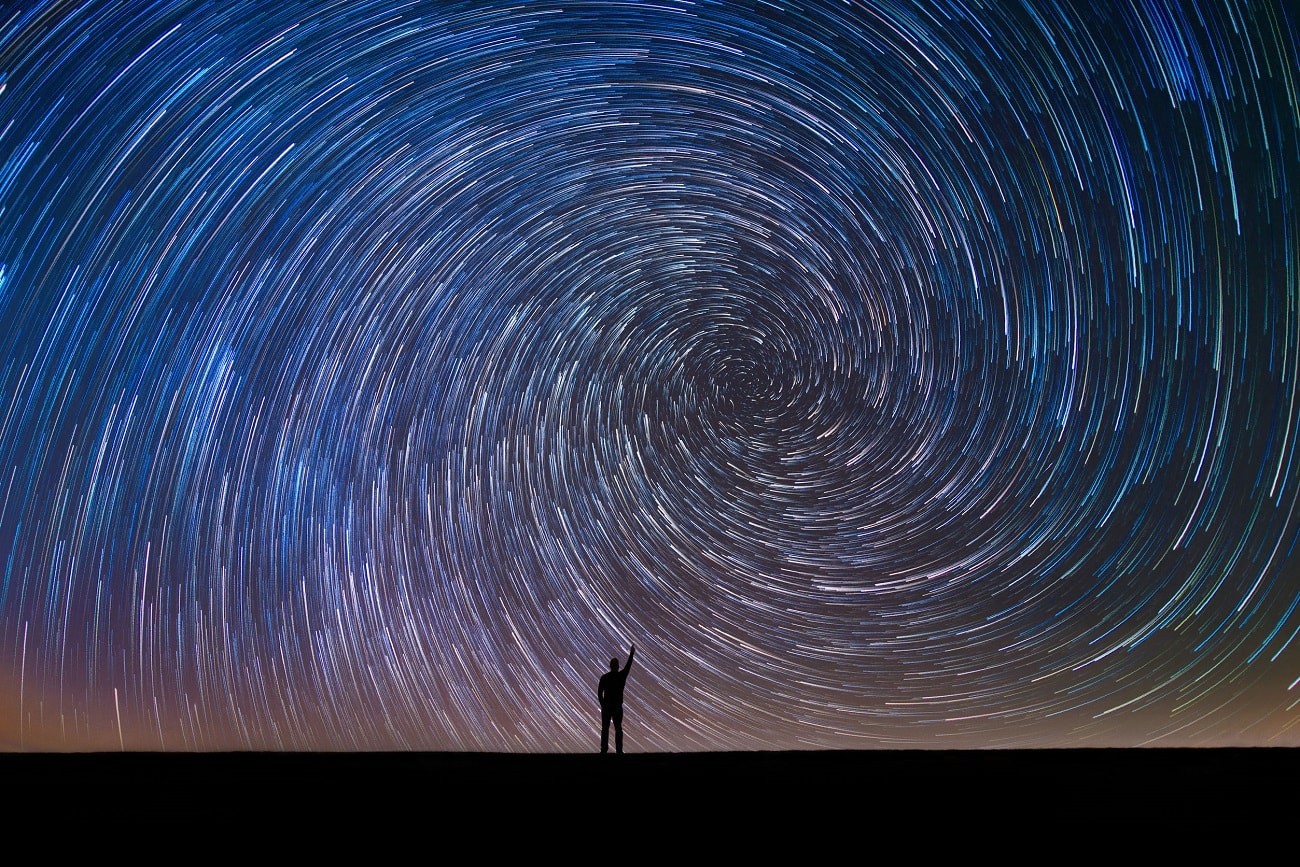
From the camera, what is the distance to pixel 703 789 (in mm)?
5098

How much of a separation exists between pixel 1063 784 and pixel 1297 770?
1.72 metres

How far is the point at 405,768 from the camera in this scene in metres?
6.12

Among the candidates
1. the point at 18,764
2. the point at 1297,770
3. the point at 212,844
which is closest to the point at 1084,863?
the point at 1297,770

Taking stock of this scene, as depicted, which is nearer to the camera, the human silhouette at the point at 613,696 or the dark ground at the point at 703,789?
the dark ground at the point at 703,789

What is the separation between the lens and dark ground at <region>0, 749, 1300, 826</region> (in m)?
4.25

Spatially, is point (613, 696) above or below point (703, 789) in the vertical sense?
above

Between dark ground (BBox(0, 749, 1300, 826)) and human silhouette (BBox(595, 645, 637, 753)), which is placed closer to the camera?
dark ground (BBox(0, 749, 1300, 826))

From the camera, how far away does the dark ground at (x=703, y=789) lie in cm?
425

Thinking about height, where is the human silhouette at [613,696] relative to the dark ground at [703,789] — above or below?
above

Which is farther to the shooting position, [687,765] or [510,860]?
[687,765]

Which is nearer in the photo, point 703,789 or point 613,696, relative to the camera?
point 703,789

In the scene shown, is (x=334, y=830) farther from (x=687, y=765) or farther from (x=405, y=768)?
(x=687, y=765)

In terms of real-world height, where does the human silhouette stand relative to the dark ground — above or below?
above

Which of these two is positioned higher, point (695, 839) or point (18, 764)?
point (18, 764)
